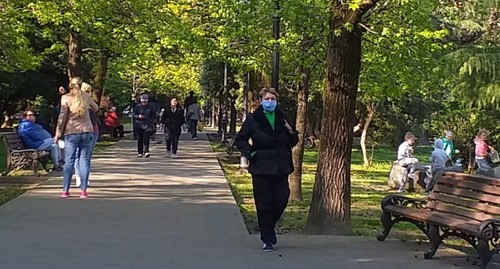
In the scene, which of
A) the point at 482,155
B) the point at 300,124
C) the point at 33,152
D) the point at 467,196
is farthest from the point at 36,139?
the point at 482,155

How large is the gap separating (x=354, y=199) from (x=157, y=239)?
751 cm

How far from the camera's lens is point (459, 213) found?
975 centimetres

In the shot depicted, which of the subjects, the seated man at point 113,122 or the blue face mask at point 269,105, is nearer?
the blue face mask at point 269,105

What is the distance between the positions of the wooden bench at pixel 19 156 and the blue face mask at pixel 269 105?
935 centimetres

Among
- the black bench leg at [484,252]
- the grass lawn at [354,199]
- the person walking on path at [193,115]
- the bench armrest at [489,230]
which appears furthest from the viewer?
the person walking on path at [193,115]

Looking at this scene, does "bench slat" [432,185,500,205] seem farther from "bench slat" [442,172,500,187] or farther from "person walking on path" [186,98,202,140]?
"person walking on path" [186,98,202,140]

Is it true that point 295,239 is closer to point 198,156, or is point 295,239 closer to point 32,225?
point 32,225

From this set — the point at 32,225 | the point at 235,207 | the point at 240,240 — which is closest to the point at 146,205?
the point at 235,207

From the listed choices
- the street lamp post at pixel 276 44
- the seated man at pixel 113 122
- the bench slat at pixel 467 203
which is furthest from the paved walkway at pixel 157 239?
the seated man at pixel 113 122

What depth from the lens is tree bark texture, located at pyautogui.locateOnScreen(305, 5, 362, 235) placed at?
10773 mm

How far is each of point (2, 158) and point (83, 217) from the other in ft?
48.5

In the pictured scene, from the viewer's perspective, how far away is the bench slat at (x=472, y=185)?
9.25 m

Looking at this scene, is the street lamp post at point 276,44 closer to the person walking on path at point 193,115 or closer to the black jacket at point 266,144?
the black jacket at point 266,144

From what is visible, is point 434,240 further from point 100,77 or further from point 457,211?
point 100,77
